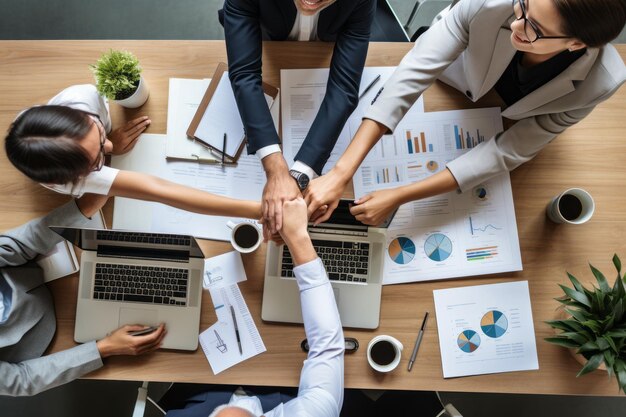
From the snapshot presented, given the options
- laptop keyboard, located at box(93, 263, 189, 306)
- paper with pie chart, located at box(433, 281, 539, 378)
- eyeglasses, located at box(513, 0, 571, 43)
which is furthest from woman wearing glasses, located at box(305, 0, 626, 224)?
laptop keyboard, located at box(93, 263, 189, 306)

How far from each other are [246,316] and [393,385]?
0.46m

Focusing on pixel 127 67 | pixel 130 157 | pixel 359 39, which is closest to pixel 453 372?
pixel 359 39

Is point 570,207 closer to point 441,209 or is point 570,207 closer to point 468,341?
point 441,209

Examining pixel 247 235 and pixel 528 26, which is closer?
pixel 528 26

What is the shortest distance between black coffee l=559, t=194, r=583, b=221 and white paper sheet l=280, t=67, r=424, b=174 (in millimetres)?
495

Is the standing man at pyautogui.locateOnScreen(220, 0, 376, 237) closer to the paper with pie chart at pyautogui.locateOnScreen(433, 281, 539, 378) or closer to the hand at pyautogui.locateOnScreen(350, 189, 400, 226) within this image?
the hand at pyautogui.locateOnScreen(350, 189, 400, 226)

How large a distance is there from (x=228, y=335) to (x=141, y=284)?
0.29 m

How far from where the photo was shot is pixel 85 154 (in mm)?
1102

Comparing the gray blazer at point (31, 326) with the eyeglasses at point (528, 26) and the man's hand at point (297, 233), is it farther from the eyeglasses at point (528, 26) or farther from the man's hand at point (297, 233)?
the eyeglasses at point (528, 26)

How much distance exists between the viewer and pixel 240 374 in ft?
4.06

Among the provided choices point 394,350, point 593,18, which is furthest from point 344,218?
point 593,18

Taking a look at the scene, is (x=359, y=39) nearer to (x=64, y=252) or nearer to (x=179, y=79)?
(x=179, y=79)

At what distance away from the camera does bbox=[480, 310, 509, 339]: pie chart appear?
1.26m

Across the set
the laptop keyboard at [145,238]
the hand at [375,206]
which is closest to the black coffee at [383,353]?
the hand at [375,206]
